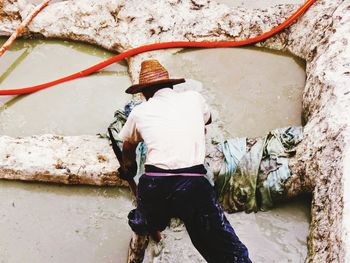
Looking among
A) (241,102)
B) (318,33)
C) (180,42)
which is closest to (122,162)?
(241,102)

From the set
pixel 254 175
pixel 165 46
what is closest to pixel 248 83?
pixel 165 46

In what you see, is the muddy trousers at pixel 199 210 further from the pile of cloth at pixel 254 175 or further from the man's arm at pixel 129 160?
the pile of cloth at pixel 254 175

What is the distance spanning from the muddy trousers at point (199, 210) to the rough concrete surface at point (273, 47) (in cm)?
74

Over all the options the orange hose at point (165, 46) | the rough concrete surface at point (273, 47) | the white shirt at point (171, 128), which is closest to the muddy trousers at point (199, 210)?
the white shirt at point (171, 128)

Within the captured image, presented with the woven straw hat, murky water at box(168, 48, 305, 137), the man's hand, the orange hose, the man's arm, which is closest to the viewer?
the woven straw hat

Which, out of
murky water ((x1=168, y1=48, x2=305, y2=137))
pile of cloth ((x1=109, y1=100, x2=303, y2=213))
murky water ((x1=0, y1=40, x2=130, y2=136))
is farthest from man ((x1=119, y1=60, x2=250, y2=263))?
murky water ((x1=0, y1=40, x2=130, y2=136))

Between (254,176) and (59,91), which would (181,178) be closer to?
(254,176)

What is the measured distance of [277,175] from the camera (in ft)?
13.0

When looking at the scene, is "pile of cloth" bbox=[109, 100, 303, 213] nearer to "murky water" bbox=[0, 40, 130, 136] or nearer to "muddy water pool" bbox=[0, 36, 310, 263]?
"muddy water pool" bbox=[0, 36, 310, 263]

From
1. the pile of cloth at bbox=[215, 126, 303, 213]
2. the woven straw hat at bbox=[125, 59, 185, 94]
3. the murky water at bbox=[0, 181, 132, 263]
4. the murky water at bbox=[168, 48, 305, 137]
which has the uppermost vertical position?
the woven straw hat at bbox=[125, 59, 185, 94]

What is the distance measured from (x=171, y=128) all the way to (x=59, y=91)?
3129 millimetres

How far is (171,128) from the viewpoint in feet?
9.25

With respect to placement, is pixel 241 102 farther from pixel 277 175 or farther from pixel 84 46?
pixel 84 46

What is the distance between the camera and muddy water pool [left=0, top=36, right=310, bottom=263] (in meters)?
3.89
